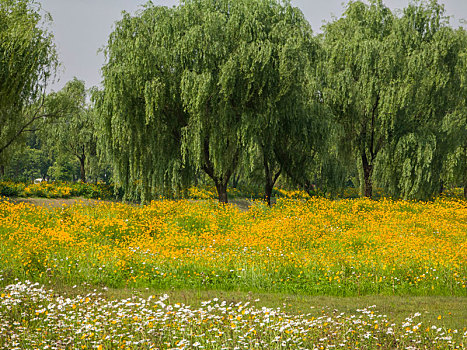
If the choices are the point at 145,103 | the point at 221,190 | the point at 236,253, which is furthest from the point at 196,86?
the point at 236,253

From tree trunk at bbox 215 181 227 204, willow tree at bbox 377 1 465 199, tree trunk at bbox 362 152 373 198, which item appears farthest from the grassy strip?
tree trunk at bbox 362 152 373 198

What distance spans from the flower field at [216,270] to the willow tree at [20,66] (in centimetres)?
641

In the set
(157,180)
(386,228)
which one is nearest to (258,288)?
(386,228)

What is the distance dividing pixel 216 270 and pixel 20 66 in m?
14.5

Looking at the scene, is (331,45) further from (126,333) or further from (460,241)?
(126,333)

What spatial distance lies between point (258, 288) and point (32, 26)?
17.1m

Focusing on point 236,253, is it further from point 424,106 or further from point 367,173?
point 424,106

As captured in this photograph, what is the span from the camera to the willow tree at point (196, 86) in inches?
635

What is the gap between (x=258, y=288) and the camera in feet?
26.6

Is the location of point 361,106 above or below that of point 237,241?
above

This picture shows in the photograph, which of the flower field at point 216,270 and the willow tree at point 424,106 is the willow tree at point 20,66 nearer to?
the flower field at point 216,270

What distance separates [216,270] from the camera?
8.69 m

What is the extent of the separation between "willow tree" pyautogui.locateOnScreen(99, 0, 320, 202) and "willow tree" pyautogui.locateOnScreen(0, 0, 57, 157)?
161 inches

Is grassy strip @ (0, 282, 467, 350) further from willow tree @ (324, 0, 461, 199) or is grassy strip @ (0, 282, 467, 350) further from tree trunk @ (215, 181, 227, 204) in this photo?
willow tree @ (324, 0, 461, 199)
